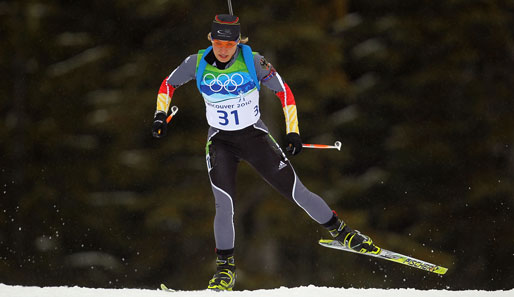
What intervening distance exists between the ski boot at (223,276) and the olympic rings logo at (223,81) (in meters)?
1.25

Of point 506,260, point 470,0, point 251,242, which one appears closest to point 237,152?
point 251,242

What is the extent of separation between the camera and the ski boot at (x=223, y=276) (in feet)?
19.0

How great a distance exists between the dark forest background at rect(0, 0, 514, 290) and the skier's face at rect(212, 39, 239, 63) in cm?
717

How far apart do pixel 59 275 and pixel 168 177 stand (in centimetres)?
281

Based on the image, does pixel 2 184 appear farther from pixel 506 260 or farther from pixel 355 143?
pixel 506 260

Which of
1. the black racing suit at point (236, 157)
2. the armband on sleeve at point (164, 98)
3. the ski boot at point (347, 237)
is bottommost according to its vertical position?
the ski boot at point (347, 237)

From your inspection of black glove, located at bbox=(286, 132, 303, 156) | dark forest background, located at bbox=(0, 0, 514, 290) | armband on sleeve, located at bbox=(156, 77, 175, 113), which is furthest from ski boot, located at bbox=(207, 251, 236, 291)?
dark forest background, located at bbox=(0, 0, 514, 290)

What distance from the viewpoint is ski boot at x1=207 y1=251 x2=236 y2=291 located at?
19.0 feet

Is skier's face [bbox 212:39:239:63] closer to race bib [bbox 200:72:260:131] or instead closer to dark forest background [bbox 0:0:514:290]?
race bib [bbox 200:72:260:131]

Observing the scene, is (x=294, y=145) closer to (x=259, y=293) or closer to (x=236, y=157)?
(x=236, y=157)

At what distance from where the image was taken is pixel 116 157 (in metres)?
13.6

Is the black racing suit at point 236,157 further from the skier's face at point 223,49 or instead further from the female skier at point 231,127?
the skier's face at point 223,49

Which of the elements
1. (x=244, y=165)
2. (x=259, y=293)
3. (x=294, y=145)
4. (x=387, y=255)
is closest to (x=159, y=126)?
(x=294, y=145)

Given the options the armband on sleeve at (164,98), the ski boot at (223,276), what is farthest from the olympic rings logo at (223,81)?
the ski boot at (223,276)
